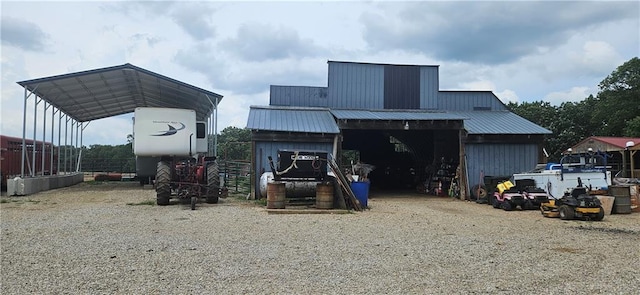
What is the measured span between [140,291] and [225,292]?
34.6 inches

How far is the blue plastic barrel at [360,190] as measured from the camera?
1359 cm

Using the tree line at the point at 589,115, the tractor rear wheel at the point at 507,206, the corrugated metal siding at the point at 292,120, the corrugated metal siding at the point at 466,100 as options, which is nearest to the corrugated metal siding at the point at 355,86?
the corrugated metal siding at the point at 292,120

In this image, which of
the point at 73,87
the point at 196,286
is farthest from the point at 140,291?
the point at 73,87

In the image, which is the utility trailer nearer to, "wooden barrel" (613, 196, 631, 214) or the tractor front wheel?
the tractor front wheel

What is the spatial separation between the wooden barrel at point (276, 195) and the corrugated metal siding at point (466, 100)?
12.3 meters

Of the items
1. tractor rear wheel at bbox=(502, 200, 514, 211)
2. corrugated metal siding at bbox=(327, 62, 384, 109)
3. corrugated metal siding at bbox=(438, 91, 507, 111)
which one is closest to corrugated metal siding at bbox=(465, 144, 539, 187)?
tractor rear wheel at bbox=(502, 200, 514, 211)

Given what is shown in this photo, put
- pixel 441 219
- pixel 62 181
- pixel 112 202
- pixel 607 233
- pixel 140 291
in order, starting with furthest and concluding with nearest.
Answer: pixel 62 181
pixel 112 202
pixel 441 219
pixel 607 233
pixel 140 291

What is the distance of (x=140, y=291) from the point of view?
15.8ft

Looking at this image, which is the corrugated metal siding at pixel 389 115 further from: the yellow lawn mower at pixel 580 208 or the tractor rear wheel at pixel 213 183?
the yellow lawn mower at pixel 580 208

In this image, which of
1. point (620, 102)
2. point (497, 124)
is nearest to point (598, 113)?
point (620, 102)

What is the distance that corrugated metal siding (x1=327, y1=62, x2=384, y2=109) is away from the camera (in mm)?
21922

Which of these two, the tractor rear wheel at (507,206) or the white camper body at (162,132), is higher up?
the white camper body at (162,132)

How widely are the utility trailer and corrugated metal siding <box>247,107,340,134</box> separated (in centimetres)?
234

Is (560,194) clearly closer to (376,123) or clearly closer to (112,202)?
(376,123)
